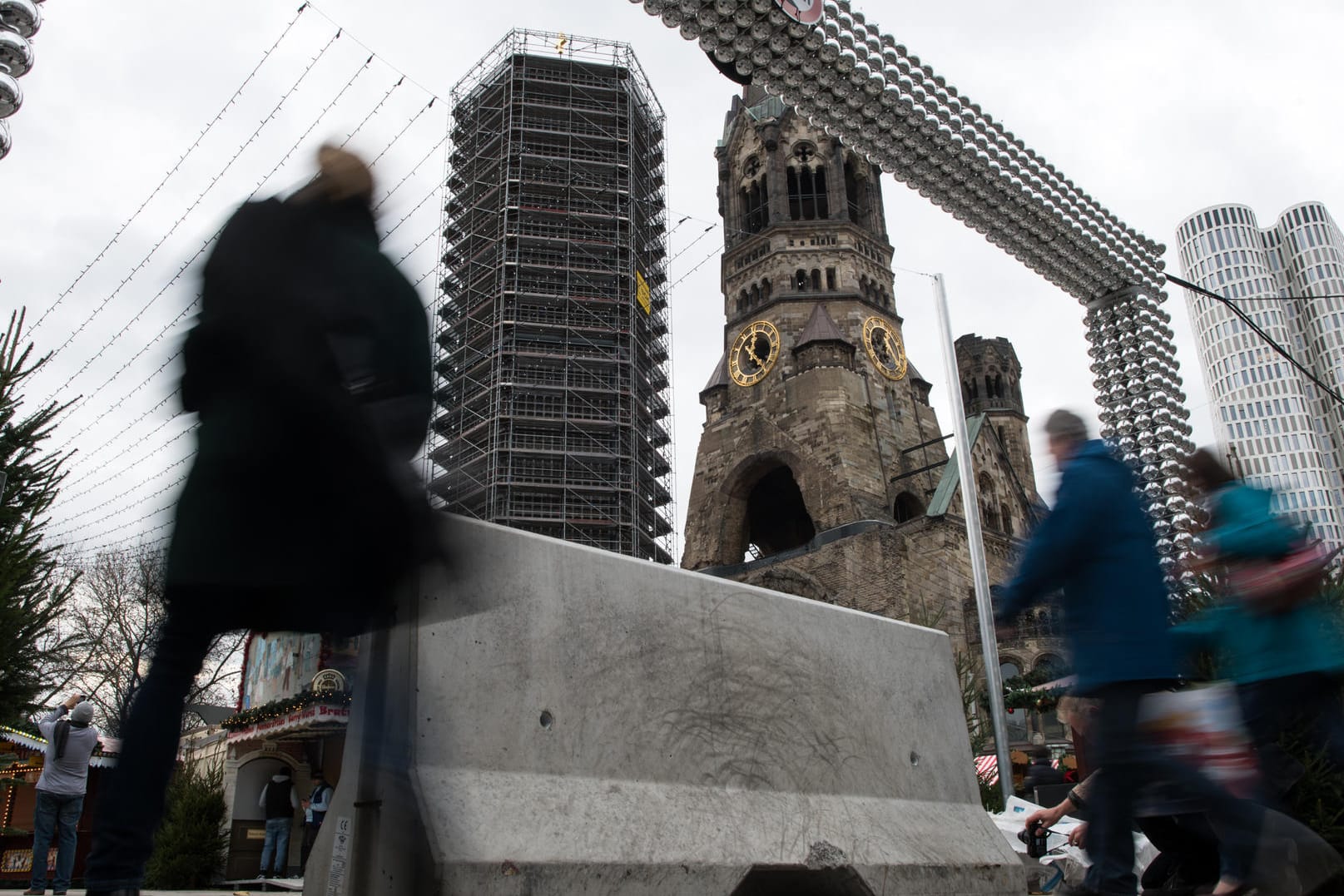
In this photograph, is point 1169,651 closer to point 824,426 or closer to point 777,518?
point 824,426

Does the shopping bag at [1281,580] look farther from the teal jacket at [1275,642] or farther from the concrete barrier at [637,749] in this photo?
the concrete barrier at [637,749]

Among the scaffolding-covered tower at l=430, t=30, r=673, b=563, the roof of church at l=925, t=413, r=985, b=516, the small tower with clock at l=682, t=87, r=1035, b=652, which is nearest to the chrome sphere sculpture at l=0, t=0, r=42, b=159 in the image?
the scaffolding-covered tower at l=430, t=30, r=673, b=563

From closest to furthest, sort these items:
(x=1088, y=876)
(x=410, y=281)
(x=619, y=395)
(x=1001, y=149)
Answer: (x=410, y=281) < (x=1088, y=876) < (x=1001, y=149) < (x=619, y=395)

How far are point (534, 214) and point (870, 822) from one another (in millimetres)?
30812

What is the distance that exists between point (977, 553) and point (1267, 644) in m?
10.4

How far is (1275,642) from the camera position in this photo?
10.8 feet

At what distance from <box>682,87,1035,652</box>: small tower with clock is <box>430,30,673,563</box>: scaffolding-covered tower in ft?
9.15

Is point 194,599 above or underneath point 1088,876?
above

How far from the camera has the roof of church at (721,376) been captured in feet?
118

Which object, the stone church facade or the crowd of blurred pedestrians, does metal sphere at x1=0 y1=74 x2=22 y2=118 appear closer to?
the crowd of blurred pedestrians

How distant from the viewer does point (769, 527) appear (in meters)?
37.4

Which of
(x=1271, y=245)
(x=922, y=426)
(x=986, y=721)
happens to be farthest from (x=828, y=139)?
(x=1271, y=245)

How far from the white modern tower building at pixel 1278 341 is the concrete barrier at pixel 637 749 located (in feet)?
340

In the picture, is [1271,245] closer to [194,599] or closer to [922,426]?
[922,426]
